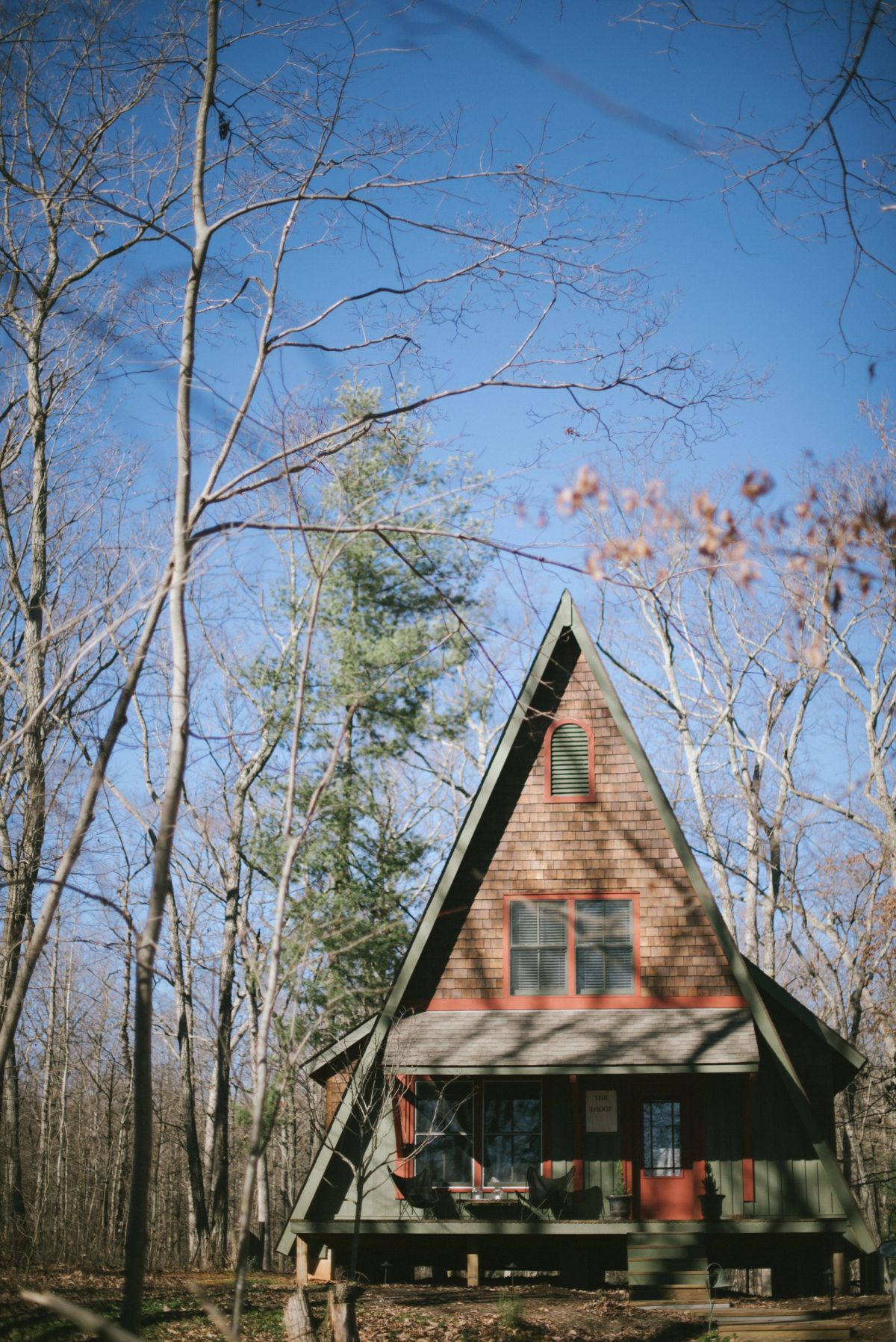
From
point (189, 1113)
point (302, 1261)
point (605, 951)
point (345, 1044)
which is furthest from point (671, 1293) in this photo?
point (189, 1113)

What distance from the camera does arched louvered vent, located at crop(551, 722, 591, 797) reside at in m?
15.3

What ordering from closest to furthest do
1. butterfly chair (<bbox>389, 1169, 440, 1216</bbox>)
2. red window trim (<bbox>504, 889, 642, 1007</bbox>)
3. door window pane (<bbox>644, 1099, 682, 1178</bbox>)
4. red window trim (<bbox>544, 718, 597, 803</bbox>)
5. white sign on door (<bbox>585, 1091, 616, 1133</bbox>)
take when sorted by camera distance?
butterfly chair (<bbox>389, 1169, 440, 1216</bbox>), door window pane (<bbox>644, 1099, 682, 1178</bbox>), white sign on door (<bbox>585, 1091, 616, 1133</bbox>), red window trim (<bbox>504, 889, 642, 1007</bbox>), red window trim (<bbox>544, 718, 597, 803</bbox>)

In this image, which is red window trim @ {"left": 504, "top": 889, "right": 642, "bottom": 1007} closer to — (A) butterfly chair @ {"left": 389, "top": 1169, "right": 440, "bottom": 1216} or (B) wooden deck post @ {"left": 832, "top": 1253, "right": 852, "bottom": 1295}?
(A) butterfly chair @ {"left": 389, "top": 1169, "right": 440, "bottom": 1216}

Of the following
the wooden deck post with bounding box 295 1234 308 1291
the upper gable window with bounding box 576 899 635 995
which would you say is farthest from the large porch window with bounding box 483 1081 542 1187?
the wooden deck post with bounding box 295 1234 308 1291

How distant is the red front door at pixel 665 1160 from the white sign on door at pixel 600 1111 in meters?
0.36

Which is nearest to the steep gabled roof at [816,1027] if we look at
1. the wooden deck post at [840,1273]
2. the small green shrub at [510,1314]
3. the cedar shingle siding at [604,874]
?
the cedar shingle siding at [604,874]

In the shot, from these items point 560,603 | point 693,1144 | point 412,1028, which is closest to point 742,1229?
point 693,1144

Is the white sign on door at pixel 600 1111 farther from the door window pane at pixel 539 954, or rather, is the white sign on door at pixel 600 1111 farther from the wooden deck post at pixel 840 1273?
the wooden deck post at pixel 840 1273

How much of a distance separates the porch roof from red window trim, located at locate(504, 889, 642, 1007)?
0.51 feet

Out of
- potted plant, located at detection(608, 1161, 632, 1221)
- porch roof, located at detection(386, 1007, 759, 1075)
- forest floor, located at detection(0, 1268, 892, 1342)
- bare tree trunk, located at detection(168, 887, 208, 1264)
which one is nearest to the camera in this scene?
forest floor, located at detection(0, 1268, 892, 1342)

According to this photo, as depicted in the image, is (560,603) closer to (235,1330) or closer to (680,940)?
(680,940)

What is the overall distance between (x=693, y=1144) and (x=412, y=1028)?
3838 mm

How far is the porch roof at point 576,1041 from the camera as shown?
13344mm

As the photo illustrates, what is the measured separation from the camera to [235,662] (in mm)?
21828
